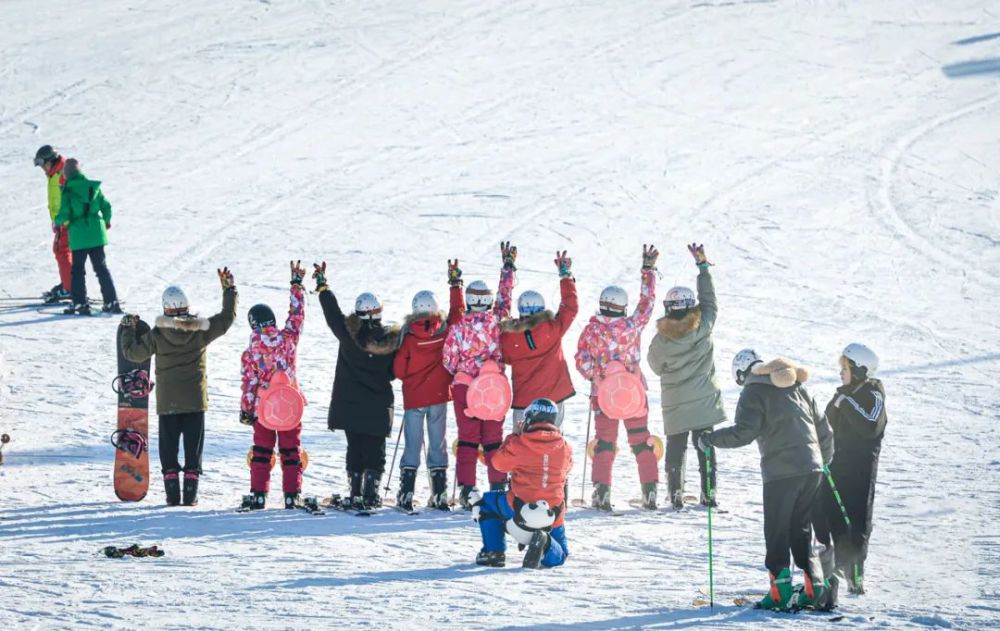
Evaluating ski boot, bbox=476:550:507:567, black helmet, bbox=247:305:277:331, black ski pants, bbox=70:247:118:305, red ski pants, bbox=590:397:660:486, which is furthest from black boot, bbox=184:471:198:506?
black ski pants, bbox=70:247:118:305

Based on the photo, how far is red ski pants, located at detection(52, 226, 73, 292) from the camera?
1520 cm

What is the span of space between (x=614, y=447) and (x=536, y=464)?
5.62ft

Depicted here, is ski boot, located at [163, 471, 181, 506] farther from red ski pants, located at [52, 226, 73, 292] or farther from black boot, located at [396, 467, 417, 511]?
red ski pants, located at [52, 226, 73, 292]

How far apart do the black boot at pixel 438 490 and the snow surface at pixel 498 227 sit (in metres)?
0.19

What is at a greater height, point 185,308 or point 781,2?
point 781,2

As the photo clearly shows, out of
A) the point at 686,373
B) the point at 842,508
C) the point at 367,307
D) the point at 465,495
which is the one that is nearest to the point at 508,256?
the point at 367,307

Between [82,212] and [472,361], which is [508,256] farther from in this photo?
[82,212]

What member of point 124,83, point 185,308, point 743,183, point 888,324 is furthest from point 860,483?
point 124,83

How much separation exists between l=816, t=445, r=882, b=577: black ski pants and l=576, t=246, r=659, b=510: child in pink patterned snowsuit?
183 centimetres

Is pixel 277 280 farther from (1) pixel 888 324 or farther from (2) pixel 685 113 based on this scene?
(2) pixel 685 113

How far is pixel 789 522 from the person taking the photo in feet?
26.9

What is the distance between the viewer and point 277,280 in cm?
1653

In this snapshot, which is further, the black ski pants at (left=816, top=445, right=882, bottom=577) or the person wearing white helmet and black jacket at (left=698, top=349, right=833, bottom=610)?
the black ski pants at (left=816, top=445, right=882, bottom=577)

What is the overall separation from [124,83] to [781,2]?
12.4m
